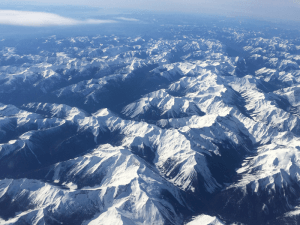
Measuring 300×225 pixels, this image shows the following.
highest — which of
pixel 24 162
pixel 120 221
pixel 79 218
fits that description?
pixel 120 221

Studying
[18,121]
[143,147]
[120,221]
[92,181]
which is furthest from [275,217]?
[18,121]

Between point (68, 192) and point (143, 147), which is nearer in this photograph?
point (68, 192)

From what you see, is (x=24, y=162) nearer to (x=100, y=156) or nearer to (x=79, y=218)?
(x=100, y=156)

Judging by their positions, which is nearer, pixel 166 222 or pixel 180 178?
pixel 166 222

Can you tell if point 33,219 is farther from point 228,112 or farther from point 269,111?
point 269,111

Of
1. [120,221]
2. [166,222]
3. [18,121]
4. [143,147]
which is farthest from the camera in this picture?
[18,121]

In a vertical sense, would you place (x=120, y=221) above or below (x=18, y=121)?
above

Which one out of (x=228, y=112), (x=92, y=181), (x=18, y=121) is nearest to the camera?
(x=92, y=181)

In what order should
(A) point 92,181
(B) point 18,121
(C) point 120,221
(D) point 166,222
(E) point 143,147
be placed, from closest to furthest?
1. (C) point 120,221
2. (D) point 166,222
3. (A) point 92,181
4. (E) point 143,147
5. (B) point 18,121

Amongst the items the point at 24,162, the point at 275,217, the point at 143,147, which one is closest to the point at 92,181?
the point at 143,147
